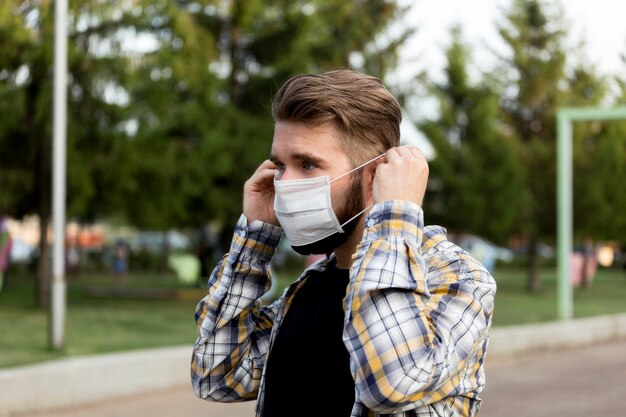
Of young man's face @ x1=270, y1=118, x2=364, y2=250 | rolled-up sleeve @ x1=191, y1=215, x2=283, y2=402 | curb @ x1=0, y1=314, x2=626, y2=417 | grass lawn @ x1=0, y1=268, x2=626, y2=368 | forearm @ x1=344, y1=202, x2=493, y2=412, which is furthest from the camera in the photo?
grass lawn @ x1=0, y1=268, x2=626, y2=368

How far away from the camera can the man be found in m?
1.77

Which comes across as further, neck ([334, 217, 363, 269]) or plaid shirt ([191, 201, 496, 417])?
neck ([334, 217, 363, 269])

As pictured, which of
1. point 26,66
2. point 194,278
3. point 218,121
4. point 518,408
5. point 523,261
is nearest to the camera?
point 518,408

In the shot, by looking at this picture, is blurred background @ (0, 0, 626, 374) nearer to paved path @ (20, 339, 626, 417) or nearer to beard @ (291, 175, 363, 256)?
paved path @ (20, 339, 626, 417)

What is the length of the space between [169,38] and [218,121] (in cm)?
217

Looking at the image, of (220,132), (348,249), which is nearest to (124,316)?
(220,132)

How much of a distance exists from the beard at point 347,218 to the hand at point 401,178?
124 millimetres

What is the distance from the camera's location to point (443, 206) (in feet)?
84.9

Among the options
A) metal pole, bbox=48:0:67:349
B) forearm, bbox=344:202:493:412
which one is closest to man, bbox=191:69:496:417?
forearm, bbox=344:202:493:412

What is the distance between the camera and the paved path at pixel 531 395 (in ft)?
27.3

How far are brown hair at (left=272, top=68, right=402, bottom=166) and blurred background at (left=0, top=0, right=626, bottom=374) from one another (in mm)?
8063

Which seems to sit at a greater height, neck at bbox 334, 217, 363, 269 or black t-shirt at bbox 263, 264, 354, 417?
neck at bbox 334, 217, 363, 269

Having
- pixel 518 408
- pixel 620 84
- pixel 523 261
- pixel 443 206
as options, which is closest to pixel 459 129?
pixel 443 206

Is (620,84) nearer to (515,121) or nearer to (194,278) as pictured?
(515,121)
